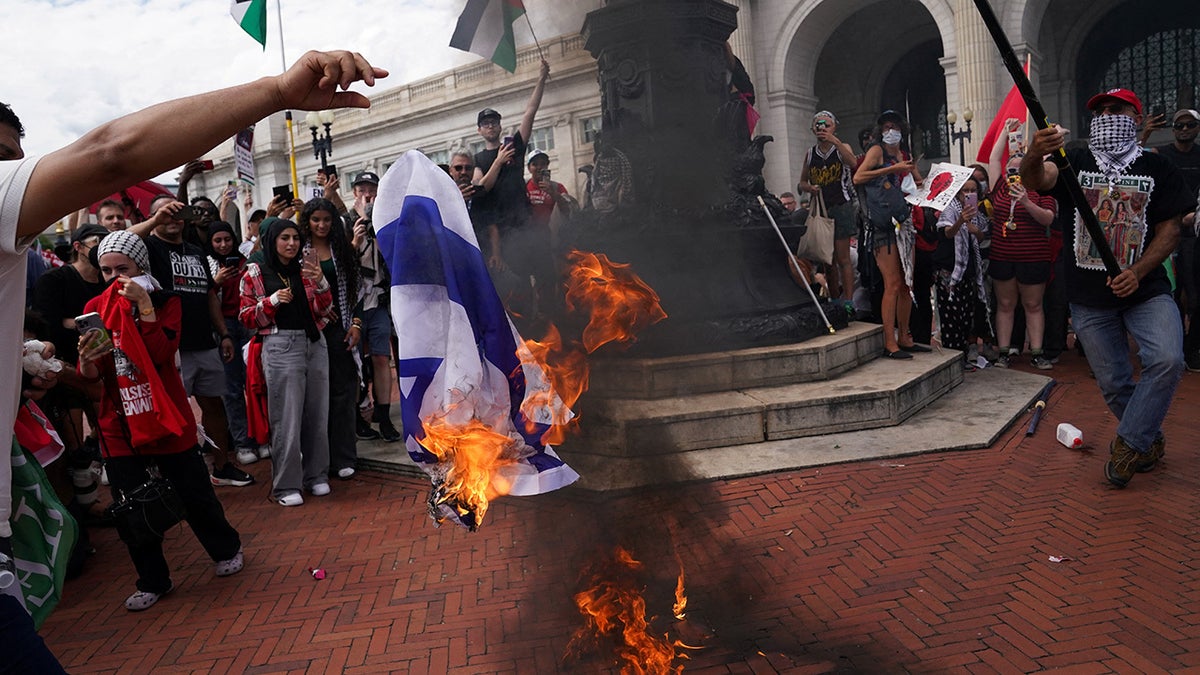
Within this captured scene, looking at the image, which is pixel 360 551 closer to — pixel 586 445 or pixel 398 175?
pixel 586 445

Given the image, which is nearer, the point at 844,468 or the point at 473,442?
the point at 473,442

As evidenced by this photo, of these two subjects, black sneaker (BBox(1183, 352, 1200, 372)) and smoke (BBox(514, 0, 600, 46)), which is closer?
smoke (BBox(514, 0, 600, 46))

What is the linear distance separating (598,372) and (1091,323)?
128 inches

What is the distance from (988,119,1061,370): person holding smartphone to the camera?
8289mm

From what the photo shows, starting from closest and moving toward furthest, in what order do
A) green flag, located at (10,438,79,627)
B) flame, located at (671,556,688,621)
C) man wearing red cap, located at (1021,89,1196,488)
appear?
green flag, located at (10,438,79,627) < flame, located at (671,556,688,621) < man wearing red cap, located at (1021,89,1196,488)

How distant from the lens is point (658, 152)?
7.14m

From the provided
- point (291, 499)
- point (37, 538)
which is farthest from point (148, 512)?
point (37, 538)

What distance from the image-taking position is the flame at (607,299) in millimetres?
5453

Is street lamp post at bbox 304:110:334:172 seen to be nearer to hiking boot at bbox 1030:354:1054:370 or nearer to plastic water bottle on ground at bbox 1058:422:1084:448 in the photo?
plastic water bottle on ground at bbox 1058:422:1084:448

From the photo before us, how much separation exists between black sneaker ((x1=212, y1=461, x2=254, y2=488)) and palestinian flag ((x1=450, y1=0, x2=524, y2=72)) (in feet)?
12.3

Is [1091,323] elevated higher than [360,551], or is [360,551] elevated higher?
[1091,323]

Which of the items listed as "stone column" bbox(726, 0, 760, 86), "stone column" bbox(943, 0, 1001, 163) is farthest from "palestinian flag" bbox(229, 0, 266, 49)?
"stone column" bbox(726, 0, 760, 86)

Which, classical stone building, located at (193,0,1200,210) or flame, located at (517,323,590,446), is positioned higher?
classical stone building, located at (193,0,1200,210)

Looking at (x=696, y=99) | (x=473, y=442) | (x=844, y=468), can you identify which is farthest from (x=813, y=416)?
(x=473, y=442)
